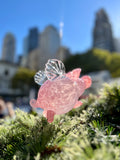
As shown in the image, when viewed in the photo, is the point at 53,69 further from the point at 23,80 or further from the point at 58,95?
the point at 23,80

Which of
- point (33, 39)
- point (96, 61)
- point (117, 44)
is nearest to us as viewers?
point (96, 61)

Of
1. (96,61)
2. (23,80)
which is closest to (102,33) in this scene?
(96,61)

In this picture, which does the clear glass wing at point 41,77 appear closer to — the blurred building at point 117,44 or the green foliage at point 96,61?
the green foliage at point 96,61

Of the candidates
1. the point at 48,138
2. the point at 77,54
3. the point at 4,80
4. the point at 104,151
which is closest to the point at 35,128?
the point at 48,138

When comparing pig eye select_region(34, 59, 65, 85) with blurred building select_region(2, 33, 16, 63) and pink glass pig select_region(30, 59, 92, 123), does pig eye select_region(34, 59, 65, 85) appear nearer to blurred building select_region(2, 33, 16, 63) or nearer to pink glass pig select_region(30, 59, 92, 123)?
pink glass pig select_region(30, 59, 92, 123)

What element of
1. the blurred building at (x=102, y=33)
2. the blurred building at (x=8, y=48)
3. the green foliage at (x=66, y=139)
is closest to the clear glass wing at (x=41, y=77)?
the green foliage at (x=66, y=139)

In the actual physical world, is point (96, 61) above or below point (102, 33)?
below

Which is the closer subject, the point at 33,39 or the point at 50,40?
the point at 50,40

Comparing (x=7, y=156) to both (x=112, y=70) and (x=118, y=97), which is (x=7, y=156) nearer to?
(x=118, y=97)
